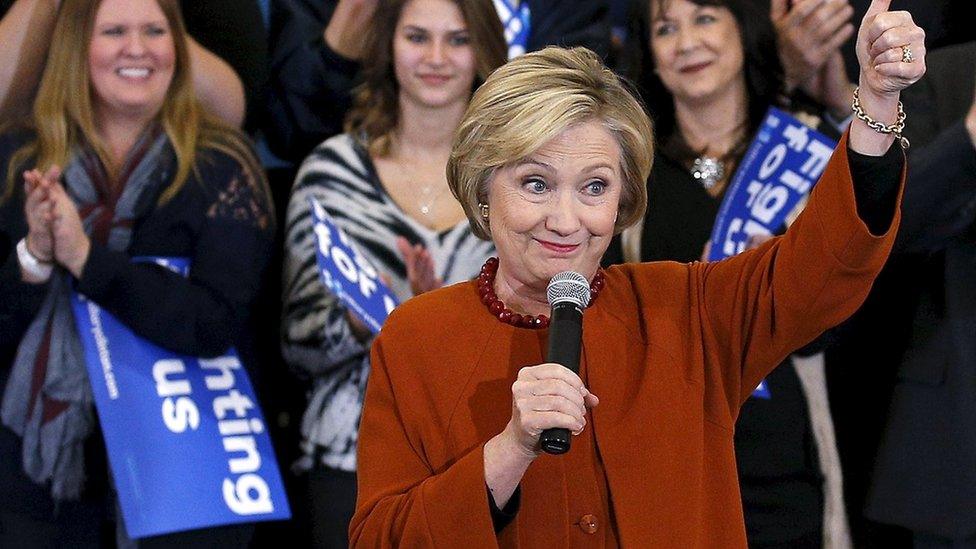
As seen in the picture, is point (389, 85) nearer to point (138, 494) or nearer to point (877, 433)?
point (138, 494)

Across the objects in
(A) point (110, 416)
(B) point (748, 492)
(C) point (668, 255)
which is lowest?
(B) point (748, 492)

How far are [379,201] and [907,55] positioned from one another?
2.13m

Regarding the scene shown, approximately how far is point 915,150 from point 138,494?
6.46 ft

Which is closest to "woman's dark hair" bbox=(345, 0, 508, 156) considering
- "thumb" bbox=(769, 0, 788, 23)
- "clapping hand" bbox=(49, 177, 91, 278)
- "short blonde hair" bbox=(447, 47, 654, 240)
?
"thumb" bbox=(769, 0, 788, 23)

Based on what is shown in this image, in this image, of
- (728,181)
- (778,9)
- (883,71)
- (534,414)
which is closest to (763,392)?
(728,181)

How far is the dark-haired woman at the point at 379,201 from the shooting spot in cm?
377

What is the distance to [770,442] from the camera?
3.51 m

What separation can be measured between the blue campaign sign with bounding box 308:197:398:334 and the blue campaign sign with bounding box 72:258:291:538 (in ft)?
1.37

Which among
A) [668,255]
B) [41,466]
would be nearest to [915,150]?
[668,255]

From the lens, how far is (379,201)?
3869mm

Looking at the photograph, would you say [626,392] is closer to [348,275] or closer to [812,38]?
[348,275]

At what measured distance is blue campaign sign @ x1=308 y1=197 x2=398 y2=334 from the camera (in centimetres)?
344

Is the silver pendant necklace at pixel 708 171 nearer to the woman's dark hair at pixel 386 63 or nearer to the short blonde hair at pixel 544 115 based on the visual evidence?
the woman's dark hair at pixel 386 63

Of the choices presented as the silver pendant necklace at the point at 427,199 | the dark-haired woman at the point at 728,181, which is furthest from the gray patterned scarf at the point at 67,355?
the dark-haired woman at the point at 728,181
